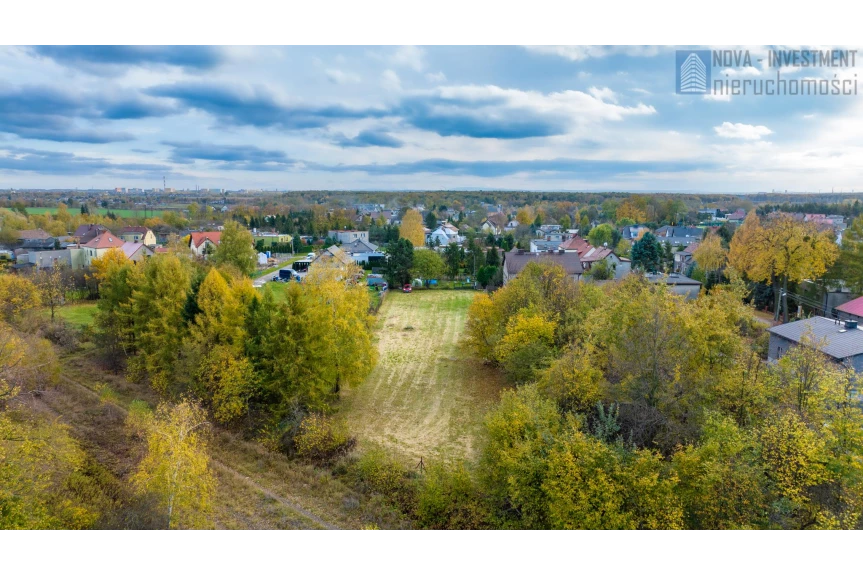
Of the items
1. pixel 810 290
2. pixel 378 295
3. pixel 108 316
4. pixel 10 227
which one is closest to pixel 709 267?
pixel 810 290

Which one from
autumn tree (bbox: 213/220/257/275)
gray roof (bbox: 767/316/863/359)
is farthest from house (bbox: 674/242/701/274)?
autumn tree (bbox: 213/220/257/275)

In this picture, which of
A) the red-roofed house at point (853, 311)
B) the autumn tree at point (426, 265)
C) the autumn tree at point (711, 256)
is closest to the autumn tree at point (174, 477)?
the red-roofed house at point (853, 311)

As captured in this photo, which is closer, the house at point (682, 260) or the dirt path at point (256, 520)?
the dirt path at point (256, 520)

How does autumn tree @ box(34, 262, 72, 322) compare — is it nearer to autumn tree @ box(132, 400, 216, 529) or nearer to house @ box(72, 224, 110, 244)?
house @ box(72, 224, 110, 244)

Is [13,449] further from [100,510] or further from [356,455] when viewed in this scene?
[356,455]

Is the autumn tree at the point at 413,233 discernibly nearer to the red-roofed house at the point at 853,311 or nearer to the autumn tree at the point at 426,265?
the autumn tree at the point at 426,265

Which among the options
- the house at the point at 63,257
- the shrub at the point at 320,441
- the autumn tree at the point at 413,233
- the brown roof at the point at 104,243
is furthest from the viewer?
the autumn tree at the point at 413,233
